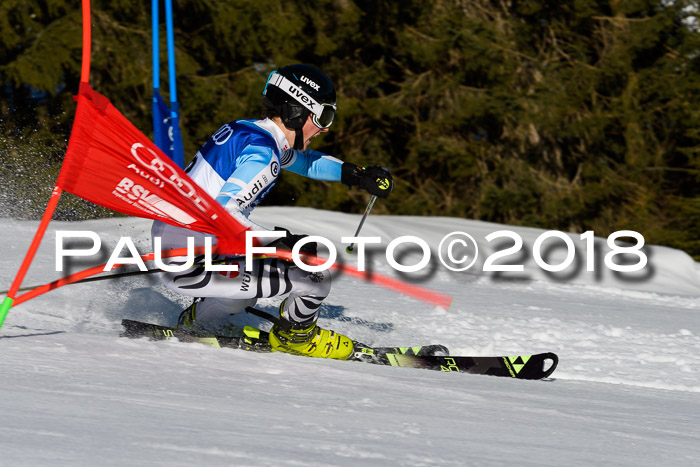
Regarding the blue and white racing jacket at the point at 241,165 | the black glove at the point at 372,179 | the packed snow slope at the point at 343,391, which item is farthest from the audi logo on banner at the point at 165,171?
the black glove at the point at 372,179

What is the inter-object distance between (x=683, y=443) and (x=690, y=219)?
12.0 metres

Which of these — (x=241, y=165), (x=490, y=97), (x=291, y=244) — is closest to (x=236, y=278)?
(x=291, y=244)

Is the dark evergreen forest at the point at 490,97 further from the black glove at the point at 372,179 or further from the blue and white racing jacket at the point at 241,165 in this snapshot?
the blue and white racing jacket at the point at 241,165

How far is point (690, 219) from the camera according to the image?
13.6 metres

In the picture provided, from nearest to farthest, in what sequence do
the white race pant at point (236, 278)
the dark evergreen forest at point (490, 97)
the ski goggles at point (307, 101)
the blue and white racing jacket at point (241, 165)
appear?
the blue and white racing jacket at point (241, 165), the white race pant at point (236, 278), the ski goggles at point (307, 101), the dark evergreen forest at point (490, 97)

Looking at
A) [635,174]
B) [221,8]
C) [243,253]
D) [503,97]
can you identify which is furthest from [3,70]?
[635,174]

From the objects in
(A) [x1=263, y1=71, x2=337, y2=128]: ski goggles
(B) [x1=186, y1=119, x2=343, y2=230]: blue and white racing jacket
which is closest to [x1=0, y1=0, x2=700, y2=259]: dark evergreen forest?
(A) [x1=263, y1=71, x2=337, y2=128]: ski goggles

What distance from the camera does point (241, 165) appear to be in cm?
330

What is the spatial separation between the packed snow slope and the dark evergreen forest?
7.89 meters

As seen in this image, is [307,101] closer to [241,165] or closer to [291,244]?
[241,165]

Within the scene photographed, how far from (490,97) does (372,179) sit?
34.6 ft

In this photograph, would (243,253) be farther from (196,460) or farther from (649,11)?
(649,11)

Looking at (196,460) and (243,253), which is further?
(243,253)

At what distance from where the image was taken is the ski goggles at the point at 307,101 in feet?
12.0
